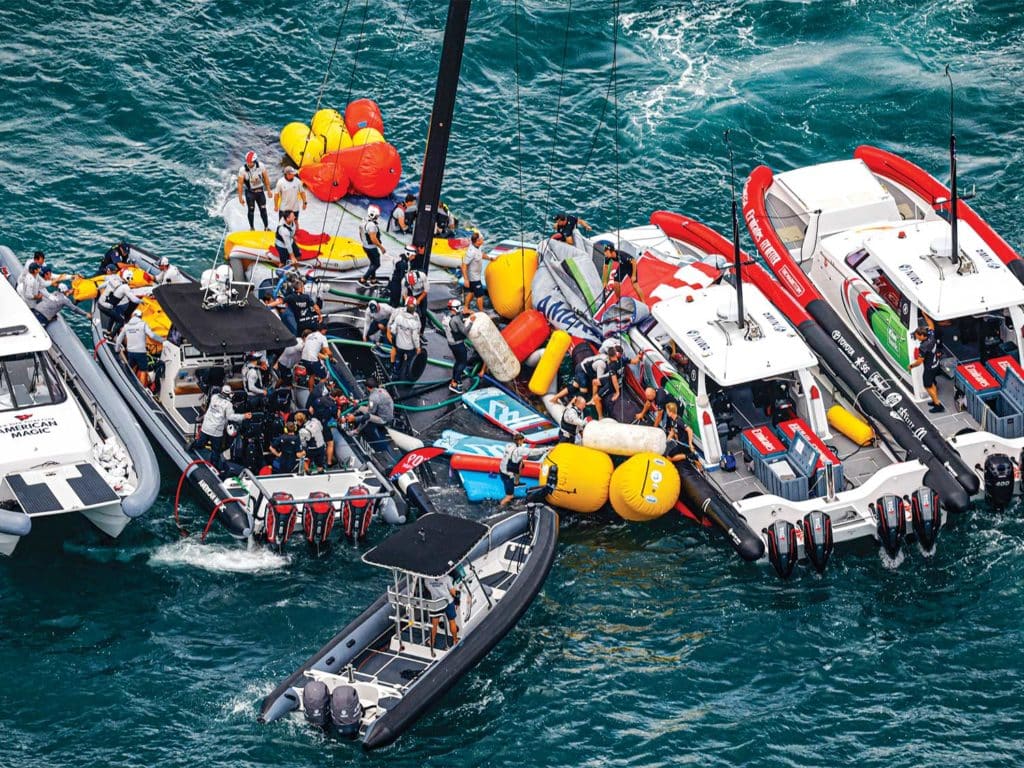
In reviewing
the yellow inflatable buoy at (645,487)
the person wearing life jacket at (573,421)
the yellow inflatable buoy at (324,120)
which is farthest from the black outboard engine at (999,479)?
the yellow inflatable buoy at (324,120)

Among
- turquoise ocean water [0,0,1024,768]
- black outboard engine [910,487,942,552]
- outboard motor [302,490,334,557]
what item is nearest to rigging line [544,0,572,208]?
turquoise ocean water [0,0,1024,768]

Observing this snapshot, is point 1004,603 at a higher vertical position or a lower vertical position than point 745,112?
lower

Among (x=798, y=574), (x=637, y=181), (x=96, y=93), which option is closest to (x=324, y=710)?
(x=798, y=574)

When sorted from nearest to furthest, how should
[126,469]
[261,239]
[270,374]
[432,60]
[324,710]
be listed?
[324,710] < [126,469] < [270,374] < [261,239] < [432,60]

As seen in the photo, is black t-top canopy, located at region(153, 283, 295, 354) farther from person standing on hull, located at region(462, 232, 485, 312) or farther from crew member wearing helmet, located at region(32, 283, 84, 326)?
person standing on hull, located at region(462, 232, 485, 312)

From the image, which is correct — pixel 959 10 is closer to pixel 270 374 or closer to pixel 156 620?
pixel 270 374

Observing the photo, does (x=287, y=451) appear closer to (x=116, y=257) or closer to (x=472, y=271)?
(x=472, y=271)

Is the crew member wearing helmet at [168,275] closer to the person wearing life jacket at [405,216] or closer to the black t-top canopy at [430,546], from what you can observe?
the person wearing life jacket at [405,216]
